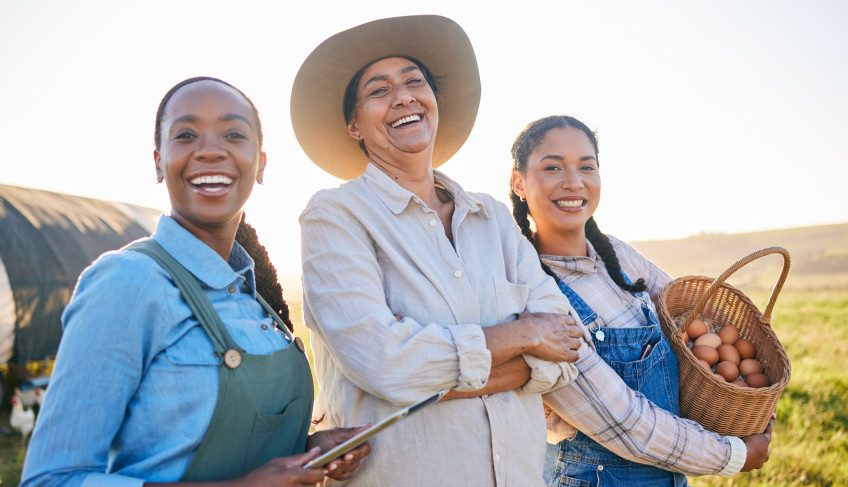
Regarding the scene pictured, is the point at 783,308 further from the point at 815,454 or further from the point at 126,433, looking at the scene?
the point at 126,433

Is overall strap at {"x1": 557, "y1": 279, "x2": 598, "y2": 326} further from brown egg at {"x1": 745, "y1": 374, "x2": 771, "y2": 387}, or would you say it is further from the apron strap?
the apron strap

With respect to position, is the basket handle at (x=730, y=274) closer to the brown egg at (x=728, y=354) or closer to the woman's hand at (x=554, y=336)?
the brown egg at (x=728, y=354)

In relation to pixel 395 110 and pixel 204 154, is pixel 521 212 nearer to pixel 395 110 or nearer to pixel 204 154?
pixel 395 110

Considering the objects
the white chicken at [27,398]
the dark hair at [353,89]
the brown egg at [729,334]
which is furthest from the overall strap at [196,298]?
the white chicken at [27,398]

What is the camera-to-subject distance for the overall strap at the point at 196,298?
5.44 feet

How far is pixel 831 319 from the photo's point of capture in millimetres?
16125

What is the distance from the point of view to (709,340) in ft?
10.4

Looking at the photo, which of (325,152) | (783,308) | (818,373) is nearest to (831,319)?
(783,308)

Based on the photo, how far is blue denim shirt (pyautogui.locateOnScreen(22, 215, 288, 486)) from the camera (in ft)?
4.62

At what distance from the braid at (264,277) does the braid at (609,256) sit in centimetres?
177

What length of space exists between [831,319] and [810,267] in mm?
27211

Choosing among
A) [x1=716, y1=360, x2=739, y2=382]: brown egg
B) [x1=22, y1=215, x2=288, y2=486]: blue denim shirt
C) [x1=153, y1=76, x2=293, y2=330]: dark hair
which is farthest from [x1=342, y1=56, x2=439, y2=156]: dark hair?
[x1=716, y1=360, x2=739, y2=382]: brown egg

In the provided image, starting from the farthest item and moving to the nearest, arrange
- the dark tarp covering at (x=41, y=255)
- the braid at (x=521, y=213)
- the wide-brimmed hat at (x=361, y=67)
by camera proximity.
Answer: the dark tarp covering at (x=41, y=255) < the braid at (x=521, y=213) < the wide-brimmed hat at (x=361, y=67)

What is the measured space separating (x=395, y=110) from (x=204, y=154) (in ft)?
3.27
